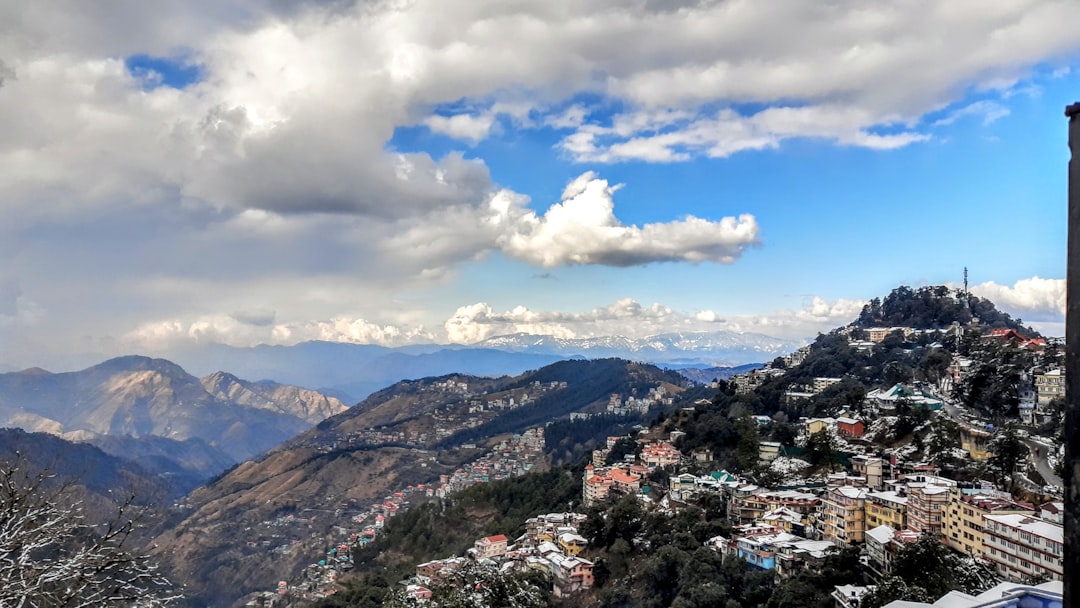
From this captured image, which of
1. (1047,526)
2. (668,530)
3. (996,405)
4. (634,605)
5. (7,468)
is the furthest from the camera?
(996,405)

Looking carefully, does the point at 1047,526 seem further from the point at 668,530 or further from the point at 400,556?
the point at 400,556

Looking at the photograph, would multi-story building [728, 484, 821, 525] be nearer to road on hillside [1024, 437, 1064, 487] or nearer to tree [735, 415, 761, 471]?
tree [735, 415, 761, 471]

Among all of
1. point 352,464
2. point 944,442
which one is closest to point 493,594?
point 944,442

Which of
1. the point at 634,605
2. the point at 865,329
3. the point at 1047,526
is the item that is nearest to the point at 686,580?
the point at 634,605

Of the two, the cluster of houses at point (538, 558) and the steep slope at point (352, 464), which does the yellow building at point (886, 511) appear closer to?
the cluster of houses at point (538, 558)

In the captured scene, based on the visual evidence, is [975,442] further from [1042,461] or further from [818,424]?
[818,424]

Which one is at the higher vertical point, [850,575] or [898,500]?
[898,500]

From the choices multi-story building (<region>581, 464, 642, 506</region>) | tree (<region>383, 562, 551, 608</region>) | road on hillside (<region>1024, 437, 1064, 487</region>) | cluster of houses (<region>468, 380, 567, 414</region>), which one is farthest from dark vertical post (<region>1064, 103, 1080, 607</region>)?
cluster of houses (<region>468, 380, 567, 414</region>)
